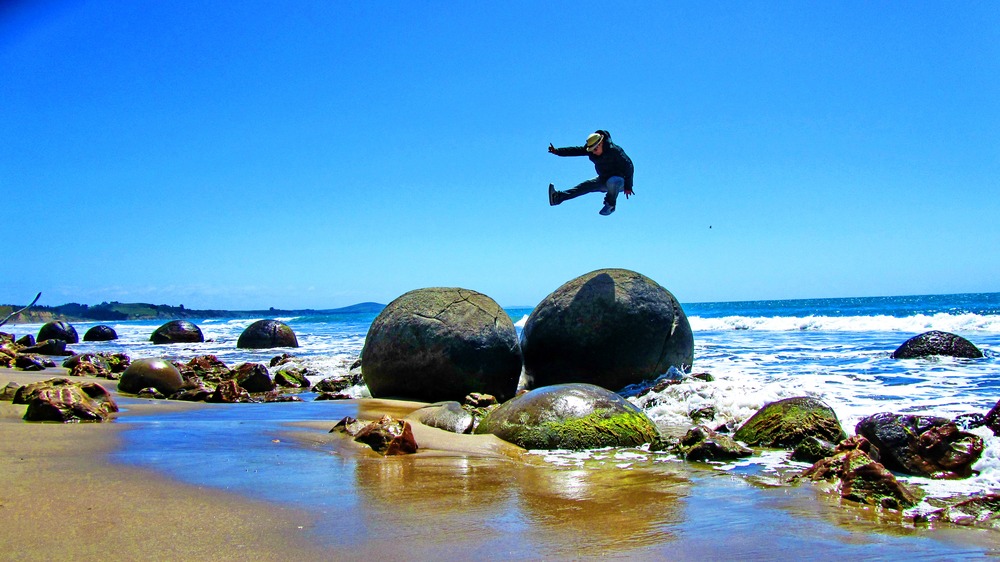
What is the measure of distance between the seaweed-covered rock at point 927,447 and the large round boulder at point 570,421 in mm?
1630

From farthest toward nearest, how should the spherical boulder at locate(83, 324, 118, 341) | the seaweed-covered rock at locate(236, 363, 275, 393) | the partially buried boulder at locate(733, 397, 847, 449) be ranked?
the spherical boulder at locate(83, 324, 118, 341) < the seaweed-covered rock at locate(236, 363, 275, 393) < the partially buried boulder at locate(733, 397, 847, 449)

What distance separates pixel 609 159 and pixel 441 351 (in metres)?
3.43

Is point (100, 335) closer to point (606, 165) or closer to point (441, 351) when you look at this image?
point (441, 351)

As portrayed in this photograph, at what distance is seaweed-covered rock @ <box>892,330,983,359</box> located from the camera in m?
11.4

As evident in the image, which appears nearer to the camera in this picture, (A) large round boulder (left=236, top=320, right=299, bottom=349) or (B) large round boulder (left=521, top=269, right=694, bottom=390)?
(B) large round boulder (left=521, top=269, right=694, bottom=390)

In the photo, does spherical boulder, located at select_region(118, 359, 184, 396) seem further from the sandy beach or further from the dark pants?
the dark pants

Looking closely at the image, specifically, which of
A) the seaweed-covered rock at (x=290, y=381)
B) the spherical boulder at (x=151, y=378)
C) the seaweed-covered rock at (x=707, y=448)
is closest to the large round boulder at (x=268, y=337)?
the seaweed-covered rock at (x=290, y=381)

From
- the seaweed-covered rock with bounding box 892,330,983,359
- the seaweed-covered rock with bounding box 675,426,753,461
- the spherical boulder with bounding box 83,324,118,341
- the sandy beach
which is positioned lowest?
the spherical boulder with bounding box 83,324,118,341

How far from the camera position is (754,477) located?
4.48m

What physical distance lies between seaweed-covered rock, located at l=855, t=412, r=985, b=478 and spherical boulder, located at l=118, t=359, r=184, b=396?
26.3 ft

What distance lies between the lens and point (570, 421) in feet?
18.4

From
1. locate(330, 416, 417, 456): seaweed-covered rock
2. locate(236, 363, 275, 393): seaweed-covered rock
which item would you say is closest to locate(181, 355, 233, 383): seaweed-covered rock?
locate(236, 363, 275, 393): seaweed-covered rock

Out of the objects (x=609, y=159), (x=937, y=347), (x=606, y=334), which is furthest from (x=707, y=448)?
(x=937, y=347)

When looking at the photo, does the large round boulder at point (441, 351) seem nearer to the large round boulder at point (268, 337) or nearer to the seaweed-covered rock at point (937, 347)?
the seaweed-covered rock at point (937, 347)
